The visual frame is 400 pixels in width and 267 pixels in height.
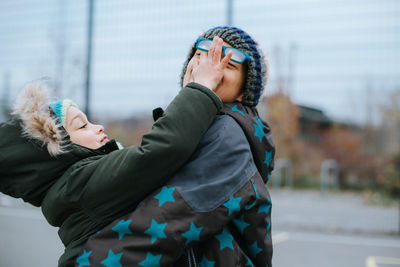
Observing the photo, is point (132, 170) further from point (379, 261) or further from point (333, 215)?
point (333, 215)

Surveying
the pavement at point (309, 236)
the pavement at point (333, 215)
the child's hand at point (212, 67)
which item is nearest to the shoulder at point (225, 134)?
the child's hand at point (212, 67)

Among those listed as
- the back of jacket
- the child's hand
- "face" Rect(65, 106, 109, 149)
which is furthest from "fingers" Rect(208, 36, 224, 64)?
"face" Rect(65, 106, 109, 149)

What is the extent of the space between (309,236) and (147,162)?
6.29m

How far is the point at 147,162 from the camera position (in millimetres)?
1043

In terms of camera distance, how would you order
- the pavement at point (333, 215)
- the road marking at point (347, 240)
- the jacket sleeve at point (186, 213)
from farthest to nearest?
the pavement at point (333, 215) → the road marking at point (347, 240) → the jacket sleeve at point (186, 213)

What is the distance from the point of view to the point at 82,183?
3.67ft

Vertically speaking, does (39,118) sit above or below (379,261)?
above

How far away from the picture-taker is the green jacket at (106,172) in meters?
1.05

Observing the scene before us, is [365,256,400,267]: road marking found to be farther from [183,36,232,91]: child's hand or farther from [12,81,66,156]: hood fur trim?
[12,81,66,156]: hood fur trim

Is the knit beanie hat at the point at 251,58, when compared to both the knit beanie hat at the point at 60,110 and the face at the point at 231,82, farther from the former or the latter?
the knit beanie hat at the point at 60,110

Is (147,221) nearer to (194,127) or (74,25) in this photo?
(194,127)

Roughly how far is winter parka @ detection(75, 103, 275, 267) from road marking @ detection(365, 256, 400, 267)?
459cm

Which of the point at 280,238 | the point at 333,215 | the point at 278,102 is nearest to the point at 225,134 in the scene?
the point at 280,238

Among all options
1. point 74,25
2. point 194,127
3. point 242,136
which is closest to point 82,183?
point 194,127
